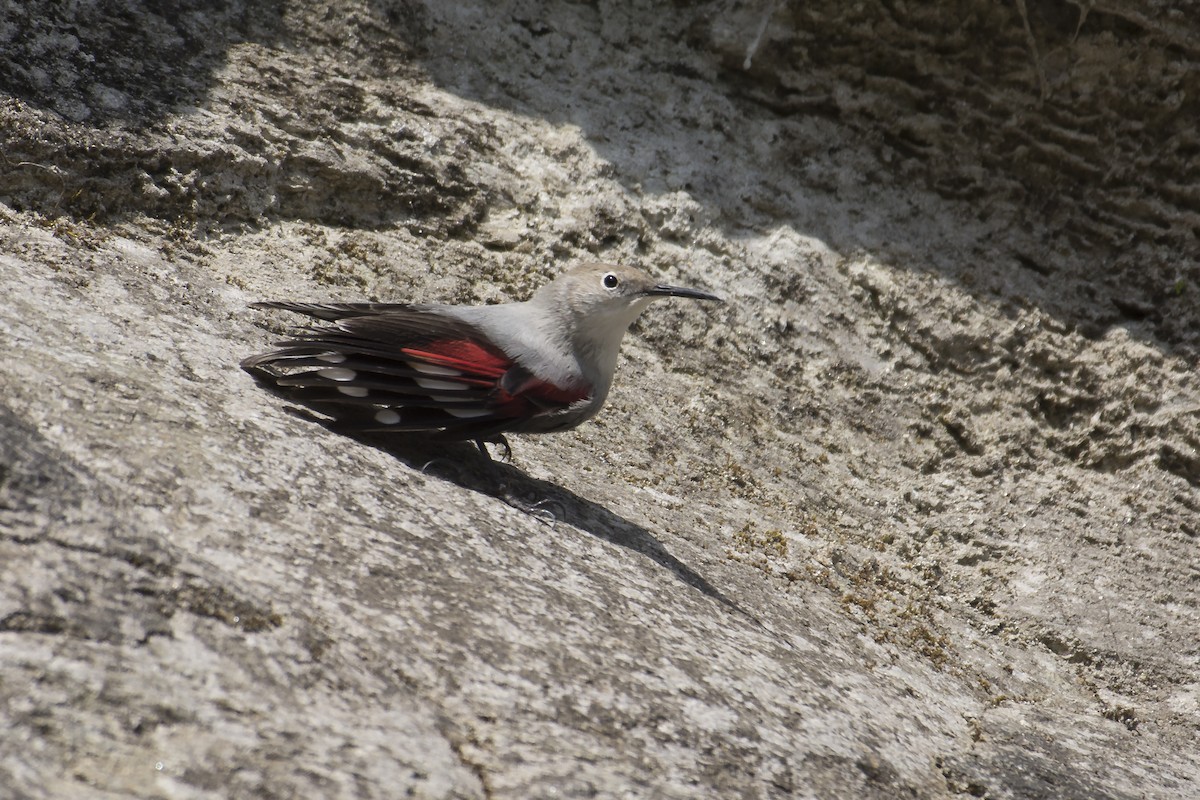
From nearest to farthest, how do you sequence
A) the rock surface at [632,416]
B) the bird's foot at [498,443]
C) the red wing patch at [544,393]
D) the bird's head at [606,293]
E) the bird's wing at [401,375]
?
the rock surface at [632,416] → the bird's wing at [401,375] → the red wing patch at [544,393] → the bird's foot at [498,443] → the bird's head at [606,293]

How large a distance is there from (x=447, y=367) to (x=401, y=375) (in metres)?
0.14

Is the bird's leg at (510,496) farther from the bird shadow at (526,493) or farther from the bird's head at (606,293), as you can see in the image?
the bird's head at (606,293)

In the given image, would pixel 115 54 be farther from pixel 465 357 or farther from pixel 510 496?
pixel 510 496

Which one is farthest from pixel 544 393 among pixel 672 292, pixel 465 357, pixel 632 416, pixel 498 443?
pixel 632 416

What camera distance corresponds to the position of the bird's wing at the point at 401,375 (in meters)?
3.02

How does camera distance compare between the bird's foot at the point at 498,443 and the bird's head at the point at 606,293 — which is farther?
the bird's head at the point at 606,293

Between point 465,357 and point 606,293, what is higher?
point 606,293

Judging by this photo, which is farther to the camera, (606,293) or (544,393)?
(606,293)

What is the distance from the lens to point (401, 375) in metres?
3.04

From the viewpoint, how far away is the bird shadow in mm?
3115

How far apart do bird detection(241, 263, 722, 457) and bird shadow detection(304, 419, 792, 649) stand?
0.08 metres

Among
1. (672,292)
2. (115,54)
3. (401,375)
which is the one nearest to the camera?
(401,375)

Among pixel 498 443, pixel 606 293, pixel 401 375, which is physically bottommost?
pixel 498 443

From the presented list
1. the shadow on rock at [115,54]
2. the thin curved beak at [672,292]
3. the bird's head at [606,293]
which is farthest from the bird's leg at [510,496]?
the shadow on rock at [115,54]
